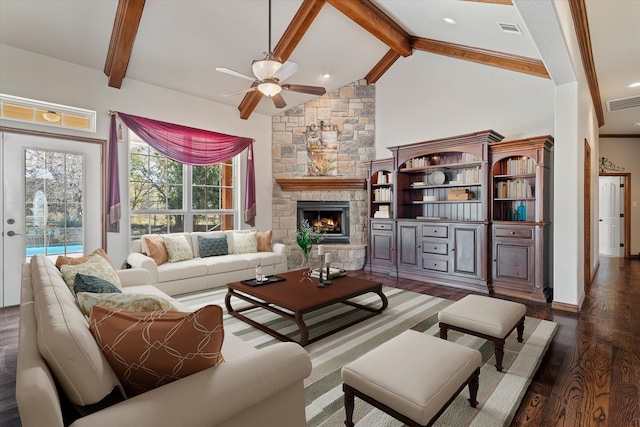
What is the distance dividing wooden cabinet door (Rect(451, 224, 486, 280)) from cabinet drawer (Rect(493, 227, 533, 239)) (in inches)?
6.6

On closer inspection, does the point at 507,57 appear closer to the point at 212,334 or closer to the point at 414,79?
the point at 414,79

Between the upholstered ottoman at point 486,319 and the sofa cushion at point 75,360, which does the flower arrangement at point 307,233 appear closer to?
the upholstered ottoman at point 486,319

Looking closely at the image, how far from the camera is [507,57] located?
14.3 ft

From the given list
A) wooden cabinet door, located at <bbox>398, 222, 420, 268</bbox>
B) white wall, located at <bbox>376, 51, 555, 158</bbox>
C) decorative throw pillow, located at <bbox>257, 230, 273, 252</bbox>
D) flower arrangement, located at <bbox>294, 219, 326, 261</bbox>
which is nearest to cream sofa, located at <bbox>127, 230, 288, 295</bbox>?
decorative throw pillow, located at <bbox>257, 230, 273, 252</bbox>

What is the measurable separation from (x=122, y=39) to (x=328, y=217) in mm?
4219

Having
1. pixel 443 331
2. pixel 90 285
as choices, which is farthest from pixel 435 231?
pixel 90 285

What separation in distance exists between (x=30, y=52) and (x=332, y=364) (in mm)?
4902

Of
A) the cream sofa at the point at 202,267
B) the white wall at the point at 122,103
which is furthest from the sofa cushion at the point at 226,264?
the white wall at the point at 122,103

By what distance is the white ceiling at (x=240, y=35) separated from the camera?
3.37 m

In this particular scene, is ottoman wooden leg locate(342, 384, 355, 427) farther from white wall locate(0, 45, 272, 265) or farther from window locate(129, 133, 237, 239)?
window locate(129, 133, 237, 239)

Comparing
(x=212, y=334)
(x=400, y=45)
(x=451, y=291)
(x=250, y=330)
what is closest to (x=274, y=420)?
(x=212, y=334)

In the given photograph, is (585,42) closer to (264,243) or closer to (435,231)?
(435,231)

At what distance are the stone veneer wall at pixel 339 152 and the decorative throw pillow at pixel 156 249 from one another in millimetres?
2297

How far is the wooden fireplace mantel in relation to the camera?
6.04m
